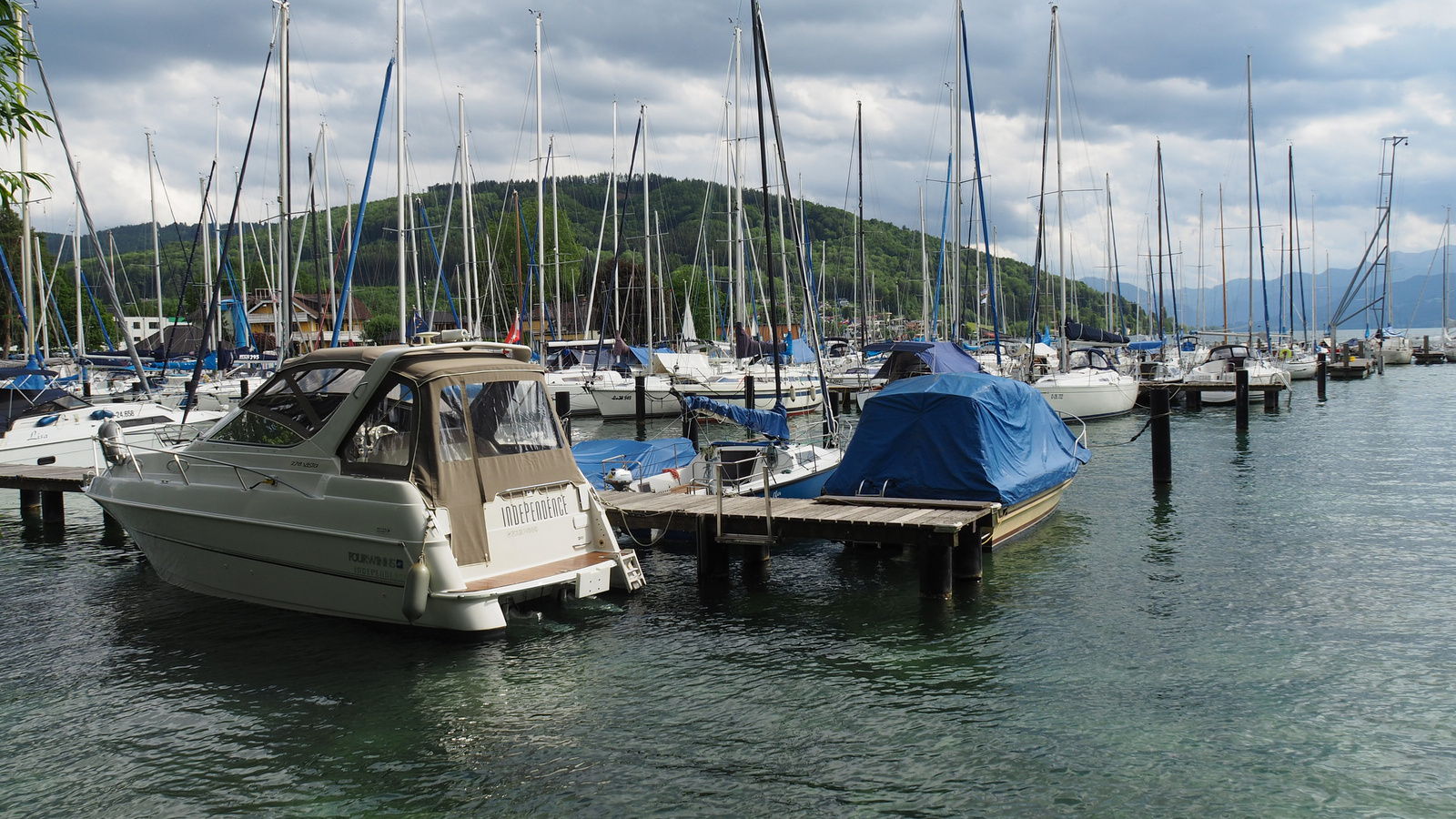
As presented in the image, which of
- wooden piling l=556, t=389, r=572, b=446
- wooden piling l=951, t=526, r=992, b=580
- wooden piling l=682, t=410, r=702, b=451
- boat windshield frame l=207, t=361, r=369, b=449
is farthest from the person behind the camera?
wooden piling l=682, t=410, r=702, b=451

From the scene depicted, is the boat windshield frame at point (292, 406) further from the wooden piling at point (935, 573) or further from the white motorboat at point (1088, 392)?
the white motorboat at point (1088, 392)

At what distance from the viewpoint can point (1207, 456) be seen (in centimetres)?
2536

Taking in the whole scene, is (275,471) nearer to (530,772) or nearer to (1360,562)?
(530,772)

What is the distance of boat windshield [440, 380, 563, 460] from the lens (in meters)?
10.3

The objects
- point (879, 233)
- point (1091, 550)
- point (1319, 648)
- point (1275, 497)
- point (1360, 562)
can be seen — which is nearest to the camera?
point (1319, 648)

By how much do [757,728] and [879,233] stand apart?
122m

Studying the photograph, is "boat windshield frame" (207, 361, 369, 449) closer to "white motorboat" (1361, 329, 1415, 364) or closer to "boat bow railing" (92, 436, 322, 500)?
"boat bow railing" (92, 436, 322, 500)

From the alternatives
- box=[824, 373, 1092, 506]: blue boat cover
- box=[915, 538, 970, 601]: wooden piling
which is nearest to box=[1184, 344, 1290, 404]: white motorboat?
box=[824, 373, 1092, 506]: blue boat cover

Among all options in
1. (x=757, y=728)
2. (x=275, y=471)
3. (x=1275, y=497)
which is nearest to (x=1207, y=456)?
(x=1275, y=497)

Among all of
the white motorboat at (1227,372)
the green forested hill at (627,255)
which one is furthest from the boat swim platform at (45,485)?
the green forested hill at (627,255)

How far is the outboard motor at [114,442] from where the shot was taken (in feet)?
41.4

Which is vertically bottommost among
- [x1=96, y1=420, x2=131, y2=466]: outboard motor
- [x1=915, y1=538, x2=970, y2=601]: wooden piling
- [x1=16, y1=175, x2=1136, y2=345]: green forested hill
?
[x1=915, y1=538, x2=970, y2=601]: wooden piling

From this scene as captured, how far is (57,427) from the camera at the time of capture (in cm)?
2173

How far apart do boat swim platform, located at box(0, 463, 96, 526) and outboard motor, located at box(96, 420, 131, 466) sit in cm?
436
